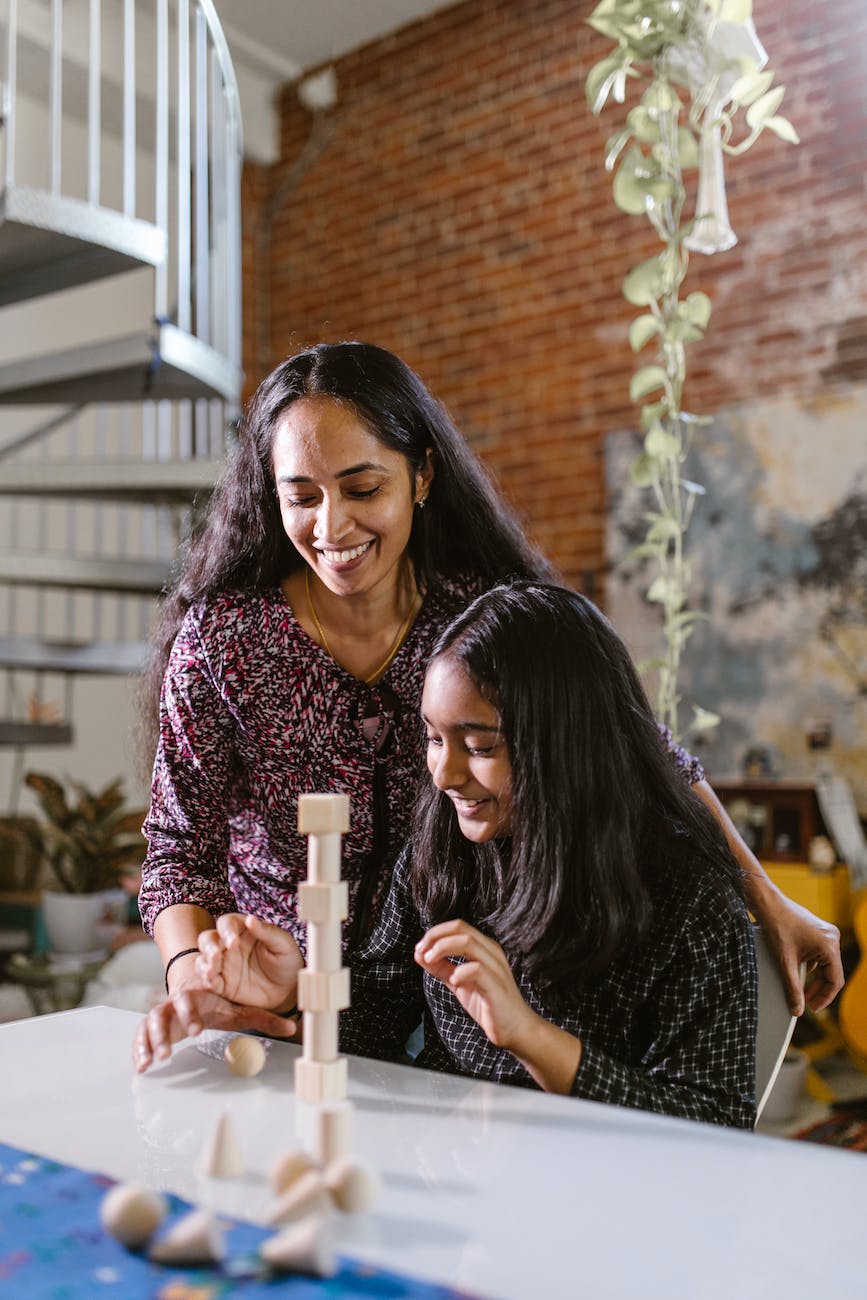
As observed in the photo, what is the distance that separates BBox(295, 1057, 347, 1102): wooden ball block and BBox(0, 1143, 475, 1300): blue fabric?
110mm

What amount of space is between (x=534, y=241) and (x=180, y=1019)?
4034 mm

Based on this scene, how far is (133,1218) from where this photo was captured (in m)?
0.57

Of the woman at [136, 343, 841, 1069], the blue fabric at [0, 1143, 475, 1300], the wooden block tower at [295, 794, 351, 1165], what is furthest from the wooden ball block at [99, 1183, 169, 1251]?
the woman at [136, 343, 841, 1069]

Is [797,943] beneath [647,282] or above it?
beneath

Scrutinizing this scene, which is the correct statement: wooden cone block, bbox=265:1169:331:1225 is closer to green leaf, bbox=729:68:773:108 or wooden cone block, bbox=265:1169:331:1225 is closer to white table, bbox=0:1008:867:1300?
white table, bbox=0:1008:867:1300

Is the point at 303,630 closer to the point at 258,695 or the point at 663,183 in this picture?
the point at 258,695

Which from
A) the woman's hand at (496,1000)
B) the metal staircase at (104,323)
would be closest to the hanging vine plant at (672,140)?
the woman's hand at (496,1000)

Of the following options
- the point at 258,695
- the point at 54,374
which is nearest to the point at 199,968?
the point at 258,695

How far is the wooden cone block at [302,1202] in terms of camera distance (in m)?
0.60

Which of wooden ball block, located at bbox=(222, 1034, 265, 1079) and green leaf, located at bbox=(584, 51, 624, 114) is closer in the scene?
wooden ball block, located at bbox=(222, 1034, 265, 1079)

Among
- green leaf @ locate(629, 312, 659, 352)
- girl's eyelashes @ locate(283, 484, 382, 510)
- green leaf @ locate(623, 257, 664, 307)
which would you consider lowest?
girl's eyelashes @ locate(283, 484, 382, 510)

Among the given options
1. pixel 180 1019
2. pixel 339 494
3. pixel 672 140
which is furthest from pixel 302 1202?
pixel 672 140

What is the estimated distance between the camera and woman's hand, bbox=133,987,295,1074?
90 cm

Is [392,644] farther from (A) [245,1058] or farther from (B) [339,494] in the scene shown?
(A) [245,1058]
